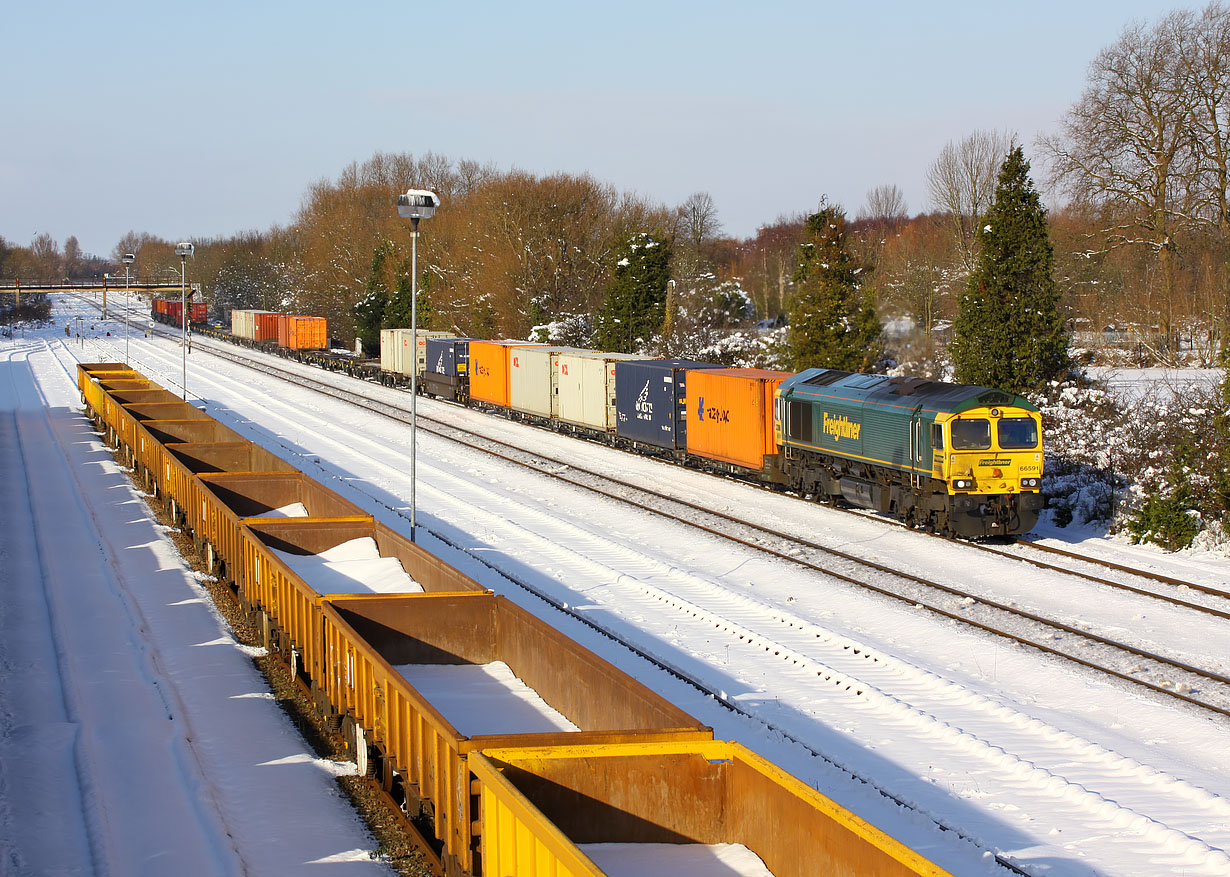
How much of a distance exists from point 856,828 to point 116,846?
6.72 meters

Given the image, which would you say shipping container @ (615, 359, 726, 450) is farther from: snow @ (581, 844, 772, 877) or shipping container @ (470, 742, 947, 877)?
snow @ (581, 844, 772, 877)

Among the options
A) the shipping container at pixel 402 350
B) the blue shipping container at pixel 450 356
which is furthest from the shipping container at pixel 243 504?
the shipping container at pixel 402 350

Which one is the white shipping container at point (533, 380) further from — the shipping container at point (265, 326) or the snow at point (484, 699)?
the shipping container at point (265, 326)

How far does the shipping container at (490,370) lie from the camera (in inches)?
1706

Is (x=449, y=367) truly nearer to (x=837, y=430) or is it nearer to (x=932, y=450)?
(x=837, y=430)

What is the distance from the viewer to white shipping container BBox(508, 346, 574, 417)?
39344mm

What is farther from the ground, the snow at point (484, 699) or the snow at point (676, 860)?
the snow at point (484, 699)

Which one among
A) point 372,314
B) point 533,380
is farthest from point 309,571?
point 372,314

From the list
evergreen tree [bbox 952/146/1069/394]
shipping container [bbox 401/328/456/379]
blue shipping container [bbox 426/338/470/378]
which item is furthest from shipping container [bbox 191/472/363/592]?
shipping container [bbox 401/328/456/379]

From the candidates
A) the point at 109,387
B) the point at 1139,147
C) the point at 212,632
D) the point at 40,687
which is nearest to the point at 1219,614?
the point at 212,632

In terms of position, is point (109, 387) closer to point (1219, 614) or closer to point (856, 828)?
point (1219, 614)

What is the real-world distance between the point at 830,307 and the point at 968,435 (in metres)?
17.9

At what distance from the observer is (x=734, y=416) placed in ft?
93.1

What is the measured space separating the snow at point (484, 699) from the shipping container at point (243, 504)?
5541 millimetres
